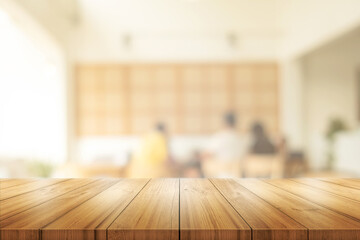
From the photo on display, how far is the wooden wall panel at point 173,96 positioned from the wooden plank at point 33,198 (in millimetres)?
4802

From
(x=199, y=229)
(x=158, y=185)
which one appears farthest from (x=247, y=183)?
(x=199, y=229)

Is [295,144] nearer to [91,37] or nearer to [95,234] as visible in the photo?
[91,37]

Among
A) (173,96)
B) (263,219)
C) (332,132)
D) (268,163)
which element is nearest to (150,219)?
(263,219)

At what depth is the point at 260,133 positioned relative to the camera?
4.52 m

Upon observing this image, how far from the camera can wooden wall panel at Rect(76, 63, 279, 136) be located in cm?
595

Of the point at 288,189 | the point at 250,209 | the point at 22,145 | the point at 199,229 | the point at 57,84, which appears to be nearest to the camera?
the point at 199,229

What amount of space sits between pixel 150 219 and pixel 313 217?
35cm

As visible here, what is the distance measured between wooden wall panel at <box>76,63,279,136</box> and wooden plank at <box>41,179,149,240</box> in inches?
198

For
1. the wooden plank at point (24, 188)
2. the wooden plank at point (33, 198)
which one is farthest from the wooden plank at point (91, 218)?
the wooden plank at point (24, 188)

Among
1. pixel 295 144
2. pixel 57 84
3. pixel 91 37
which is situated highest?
pixel 91 37

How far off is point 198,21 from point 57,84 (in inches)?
110

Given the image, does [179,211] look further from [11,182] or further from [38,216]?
[11,182]

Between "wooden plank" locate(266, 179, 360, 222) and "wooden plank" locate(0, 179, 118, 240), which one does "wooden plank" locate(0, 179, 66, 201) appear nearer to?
"wooden plank" locate(0, 179, 118, 240)

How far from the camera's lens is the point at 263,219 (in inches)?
26.4
